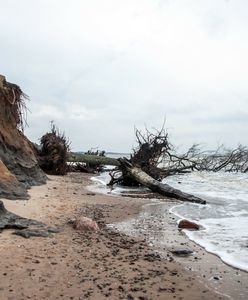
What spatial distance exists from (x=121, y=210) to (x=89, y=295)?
557 cm

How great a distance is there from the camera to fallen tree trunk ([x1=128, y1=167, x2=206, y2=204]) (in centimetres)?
1192

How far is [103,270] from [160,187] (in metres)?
9.00

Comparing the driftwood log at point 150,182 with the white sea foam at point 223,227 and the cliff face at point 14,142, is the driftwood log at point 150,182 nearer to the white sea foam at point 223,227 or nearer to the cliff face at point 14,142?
the white sea foam at point 223,227

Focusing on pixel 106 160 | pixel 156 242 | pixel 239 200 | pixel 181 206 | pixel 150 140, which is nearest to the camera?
pixel 156 242

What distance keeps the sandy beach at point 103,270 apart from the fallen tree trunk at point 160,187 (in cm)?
553

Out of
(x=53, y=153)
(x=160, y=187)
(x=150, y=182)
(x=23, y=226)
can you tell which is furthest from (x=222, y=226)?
(x=53, y=153)

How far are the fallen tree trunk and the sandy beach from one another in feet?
18.2

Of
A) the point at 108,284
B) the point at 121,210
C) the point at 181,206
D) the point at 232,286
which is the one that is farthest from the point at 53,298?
the point at 181,206

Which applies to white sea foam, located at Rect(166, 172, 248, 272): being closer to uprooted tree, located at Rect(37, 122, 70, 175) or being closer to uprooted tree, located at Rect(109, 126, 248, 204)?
uprooted tree, located at Rect(109, 126, 248, 204)

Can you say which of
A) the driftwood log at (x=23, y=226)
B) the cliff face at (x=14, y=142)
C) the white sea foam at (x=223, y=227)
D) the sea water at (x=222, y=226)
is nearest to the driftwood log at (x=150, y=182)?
the sea water at (x=222, y=226)

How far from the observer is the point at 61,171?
19984 mm

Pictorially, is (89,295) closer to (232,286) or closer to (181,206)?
(232,286)

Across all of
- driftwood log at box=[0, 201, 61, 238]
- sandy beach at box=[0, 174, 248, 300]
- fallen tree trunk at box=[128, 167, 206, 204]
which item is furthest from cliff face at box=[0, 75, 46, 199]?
sandy beach at box=[0, 174, 248, 300]

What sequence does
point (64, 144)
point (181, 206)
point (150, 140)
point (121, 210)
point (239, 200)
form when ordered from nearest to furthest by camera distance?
point (121, 210)
point (181, 206)
point (239, 200)
point (150, 140)
point (64, 144)
